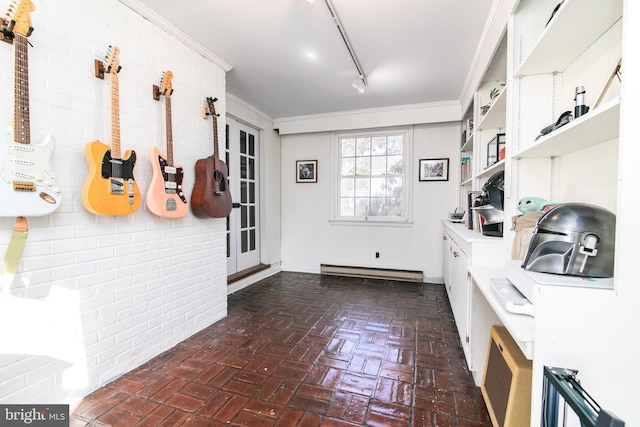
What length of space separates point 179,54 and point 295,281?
3.09 metres

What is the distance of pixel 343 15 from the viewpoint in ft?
6.79

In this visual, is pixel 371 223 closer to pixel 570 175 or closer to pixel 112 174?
pixel 570 175

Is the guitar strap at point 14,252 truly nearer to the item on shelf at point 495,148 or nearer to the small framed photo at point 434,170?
the item on shelf at point 495,148

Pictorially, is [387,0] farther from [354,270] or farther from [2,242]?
[354,270]

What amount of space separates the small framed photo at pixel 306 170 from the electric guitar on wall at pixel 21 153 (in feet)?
11.5

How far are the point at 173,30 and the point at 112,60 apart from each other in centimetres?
68

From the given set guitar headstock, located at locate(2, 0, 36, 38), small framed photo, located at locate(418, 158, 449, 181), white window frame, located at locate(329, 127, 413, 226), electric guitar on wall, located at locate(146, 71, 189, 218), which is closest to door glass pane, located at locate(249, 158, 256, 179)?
white window frame, located at locate(329, 127, 413, 226)

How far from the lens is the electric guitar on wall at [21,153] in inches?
52.2

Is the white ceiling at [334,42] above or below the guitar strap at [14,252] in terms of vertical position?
above

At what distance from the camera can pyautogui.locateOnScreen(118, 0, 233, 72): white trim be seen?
6.39 feet

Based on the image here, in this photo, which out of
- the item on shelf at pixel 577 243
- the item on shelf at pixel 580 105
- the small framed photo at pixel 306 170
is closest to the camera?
the item on shelf at pixel 577 243

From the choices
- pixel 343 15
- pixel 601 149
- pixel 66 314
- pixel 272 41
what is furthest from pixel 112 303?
pixel 601 149

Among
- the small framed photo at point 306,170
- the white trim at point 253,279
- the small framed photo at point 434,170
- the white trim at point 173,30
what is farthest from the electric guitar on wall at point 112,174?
the small framed photo at point 434,170

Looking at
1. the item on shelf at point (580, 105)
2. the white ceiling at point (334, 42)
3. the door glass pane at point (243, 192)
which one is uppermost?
the white ceiling at point (334, 42)
